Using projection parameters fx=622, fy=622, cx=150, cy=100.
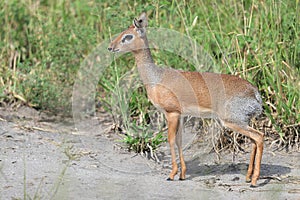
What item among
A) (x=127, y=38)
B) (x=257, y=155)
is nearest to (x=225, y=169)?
(x=257, y=155)

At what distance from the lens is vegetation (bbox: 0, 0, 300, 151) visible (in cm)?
545

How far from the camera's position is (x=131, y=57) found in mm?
6246

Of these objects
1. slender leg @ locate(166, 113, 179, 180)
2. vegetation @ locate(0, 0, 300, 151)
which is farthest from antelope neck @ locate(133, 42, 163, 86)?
vegetation @ locate(0, 0, 300, 151)

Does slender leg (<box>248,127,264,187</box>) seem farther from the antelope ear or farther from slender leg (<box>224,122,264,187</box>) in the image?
the antelope ear

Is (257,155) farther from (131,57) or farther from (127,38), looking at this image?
(131,57)

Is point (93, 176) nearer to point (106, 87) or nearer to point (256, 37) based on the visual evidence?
point (106, 87)

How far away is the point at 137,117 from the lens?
591 cm

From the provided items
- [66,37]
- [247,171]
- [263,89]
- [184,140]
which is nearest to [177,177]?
[247,171]

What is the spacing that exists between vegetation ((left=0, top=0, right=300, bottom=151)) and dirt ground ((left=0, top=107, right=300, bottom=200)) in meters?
0.25

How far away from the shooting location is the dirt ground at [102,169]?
4164 millimetres

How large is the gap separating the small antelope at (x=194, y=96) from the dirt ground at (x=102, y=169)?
0.73 feet

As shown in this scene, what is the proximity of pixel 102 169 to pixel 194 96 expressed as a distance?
89 centimetres

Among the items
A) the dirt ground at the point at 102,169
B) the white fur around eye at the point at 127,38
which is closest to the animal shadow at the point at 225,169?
the dirt ground at the point at 102,169

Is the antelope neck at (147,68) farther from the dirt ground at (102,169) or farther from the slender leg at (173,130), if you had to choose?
the dirt ground at (102,169)
